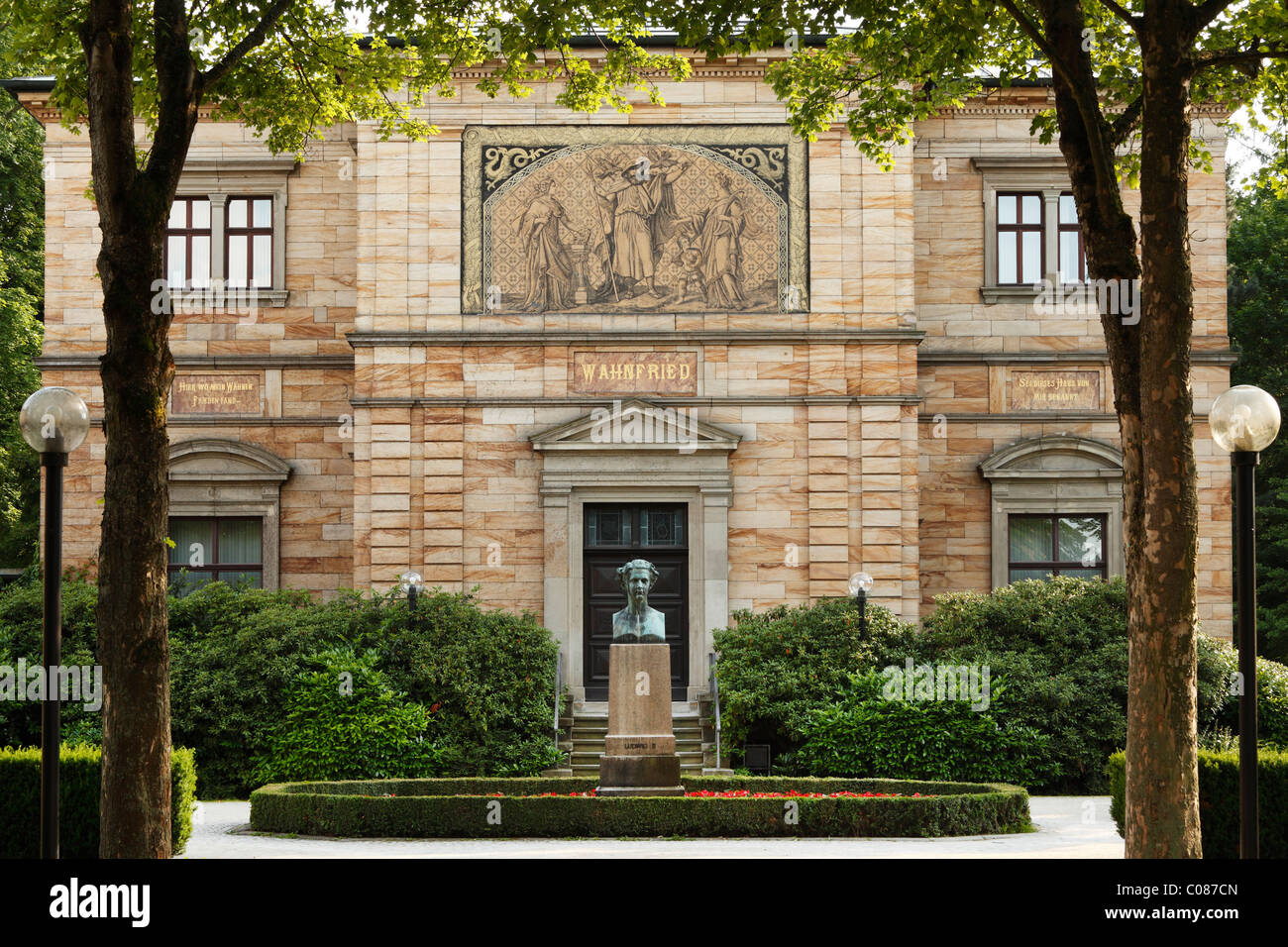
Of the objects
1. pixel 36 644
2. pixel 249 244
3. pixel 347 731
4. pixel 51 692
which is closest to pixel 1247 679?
pixel 51 692

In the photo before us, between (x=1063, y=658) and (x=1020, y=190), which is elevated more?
(x=1020, y=190)

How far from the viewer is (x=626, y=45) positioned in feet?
50.8

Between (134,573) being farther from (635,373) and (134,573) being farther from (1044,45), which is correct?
(635,373)

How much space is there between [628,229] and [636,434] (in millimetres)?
3635

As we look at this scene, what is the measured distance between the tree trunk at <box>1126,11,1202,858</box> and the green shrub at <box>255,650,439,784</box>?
12.2m

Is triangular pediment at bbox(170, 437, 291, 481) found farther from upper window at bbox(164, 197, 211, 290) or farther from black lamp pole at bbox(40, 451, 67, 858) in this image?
black lamp pole at bbox(40, 451, 67, 858)

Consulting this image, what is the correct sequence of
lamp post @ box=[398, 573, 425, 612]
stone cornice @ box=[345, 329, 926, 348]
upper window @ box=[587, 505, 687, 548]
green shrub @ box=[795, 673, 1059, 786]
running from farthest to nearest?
upper window @ box=[587, 505, 687, 548] < stone cornice @ box=[345, 329, 926, 348] < lamp post @ box=[398, 573, 425, 612] < green shrub @ box=[795, 673, 1059, 786]

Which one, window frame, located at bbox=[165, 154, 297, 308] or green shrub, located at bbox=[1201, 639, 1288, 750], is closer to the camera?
green shrub, located at bbox=[1201, 639, 1288, 750]

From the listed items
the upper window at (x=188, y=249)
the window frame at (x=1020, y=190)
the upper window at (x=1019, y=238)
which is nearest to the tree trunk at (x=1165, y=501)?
the window frame at (x=1020, y=190)

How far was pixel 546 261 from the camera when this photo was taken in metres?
25.5

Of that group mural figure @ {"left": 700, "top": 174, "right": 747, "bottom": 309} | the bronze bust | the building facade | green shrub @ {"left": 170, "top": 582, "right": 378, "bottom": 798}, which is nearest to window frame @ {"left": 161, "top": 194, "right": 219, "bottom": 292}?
the building facade

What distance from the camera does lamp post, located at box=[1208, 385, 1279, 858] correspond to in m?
10.4

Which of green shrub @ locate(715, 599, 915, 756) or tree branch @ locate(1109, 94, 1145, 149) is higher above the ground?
tree branch @ locate(1109, 94, 1145, 149)
